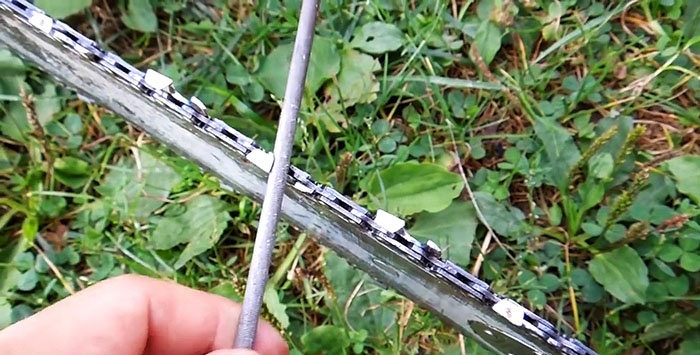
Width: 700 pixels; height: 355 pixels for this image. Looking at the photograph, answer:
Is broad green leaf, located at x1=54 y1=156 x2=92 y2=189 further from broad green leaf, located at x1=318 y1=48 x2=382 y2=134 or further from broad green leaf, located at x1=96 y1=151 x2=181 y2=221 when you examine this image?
broad green leaf, located at x1=318 y1=48 x2=382 y2=134

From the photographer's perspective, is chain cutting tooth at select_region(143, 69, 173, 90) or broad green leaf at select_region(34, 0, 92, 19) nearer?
chain cutting tooth at select_region(143, 69, 173, 90)

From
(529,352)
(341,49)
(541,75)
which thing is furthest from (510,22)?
(529,352)

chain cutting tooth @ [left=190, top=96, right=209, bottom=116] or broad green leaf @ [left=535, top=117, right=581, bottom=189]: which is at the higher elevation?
broad green leaf @ [left=535, top=117, right=581, bottom=189]

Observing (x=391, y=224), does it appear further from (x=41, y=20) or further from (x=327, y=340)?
(x=41, y=20)

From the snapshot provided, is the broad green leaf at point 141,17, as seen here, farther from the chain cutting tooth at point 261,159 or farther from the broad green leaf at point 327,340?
the broad green leaf at point 327,340

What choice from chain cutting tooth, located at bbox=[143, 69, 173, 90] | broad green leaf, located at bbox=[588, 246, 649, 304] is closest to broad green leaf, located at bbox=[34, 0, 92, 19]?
chain cutting tooth, located at bbox=[143, 69, 173, 90]

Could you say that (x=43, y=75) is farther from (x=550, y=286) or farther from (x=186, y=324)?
(x=550, y=286)

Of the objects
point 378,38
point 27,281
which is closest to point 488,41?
point 378,38
